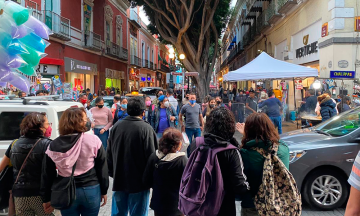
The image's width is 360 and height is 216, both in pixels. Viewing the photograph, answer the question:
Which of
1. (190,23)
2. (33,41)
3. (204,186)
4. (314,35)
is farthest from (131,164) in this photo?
(190,23)

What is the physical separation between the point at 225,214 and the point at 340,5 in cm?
1191

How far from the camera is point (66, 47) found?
65.2ft

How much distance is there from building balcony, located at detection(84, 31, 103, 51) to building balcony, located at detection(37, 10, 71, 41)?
10.2 ft

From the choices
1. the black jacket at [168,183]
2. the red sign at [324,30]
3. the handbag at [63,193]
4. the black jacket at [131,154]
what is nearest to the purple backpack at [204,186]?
the black jacket at [168,183]

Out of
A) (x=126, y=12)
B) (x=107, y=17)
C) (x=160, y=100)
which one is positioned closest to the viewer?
(x=160, y=100)

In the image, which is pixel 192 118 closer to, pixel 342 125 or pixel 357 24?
pixel 342 125

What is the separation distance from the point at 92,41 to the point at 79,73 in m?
3.05

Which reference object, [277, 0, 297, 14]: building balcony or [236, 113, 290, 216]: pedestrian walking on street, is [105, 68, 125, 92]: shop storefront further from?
[236, 113, 290, 216]: pedestrian walking on street

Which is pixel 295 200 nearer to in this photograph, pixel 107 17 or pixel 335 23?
pixel 335 23

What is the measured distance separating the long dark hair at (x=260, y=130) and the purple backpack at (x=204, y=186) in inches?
12.9

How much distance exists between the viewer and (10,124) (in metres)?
4.78

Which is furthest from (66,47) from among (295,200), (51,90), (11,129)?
(295,200)

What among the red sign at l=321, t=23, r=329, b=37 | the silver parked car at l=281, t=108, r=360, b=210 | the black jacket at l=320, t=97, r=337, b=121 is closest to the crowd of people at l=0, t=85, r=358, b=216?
the silver parked car at l=281, t=108, r=360, b=210

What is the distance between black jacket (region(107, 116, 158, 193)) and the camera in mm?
3633
